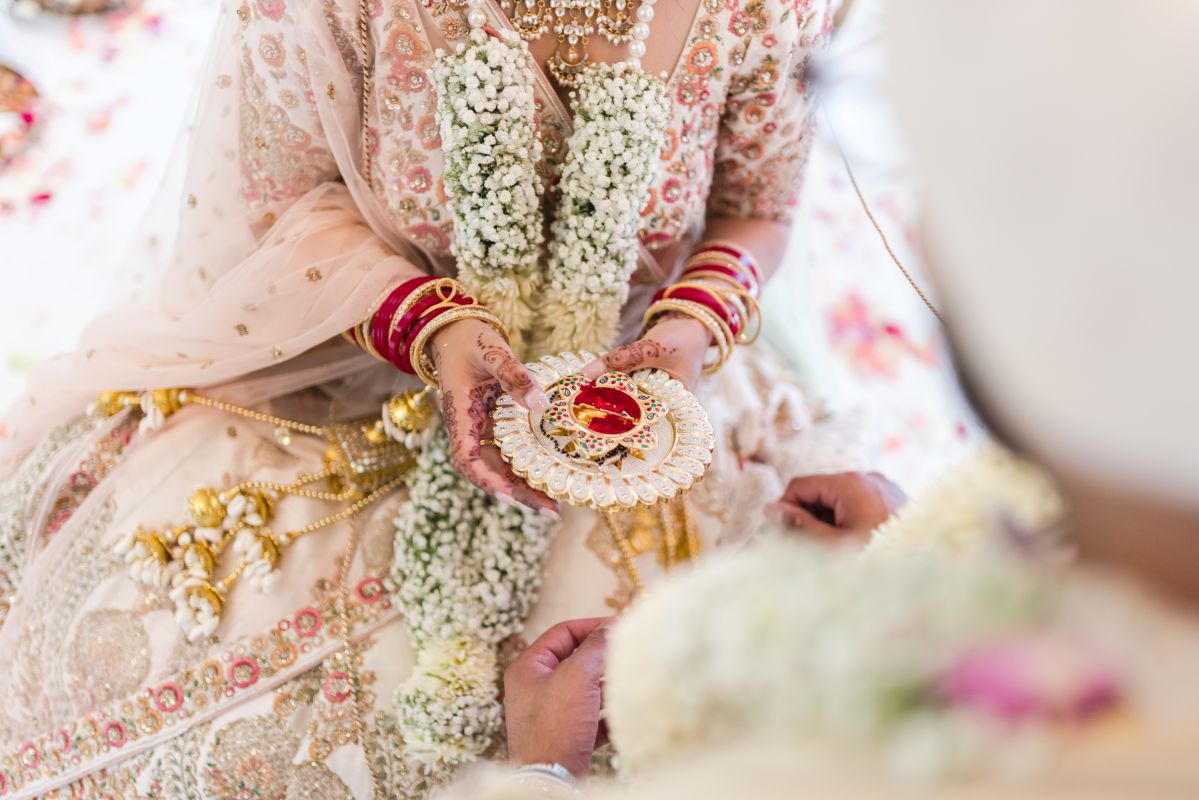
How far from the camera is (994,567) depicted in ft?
1.19

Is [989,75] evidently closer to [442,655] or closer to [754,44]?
[754,44]

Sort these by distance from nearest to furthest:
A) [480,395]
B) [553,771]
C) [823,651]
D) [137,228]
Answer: [823,651] → [553,771] → [480,395] → [137,228]

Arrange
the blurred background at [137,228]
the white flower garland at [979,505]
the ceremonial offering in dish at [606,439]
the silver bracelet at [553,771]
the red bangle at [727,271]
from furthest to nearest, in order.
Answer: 1. the blurred background at [137,228]
2. the red bangle at [727,271]
3. the ceremonial offering in dish at [606,439]
4. the silver bracelet at [553,771]
5. the white flower garland at [979,505]

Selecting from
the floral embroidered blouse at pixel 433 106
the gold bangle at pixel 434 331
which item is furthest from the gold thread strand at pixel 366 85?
→ the gold bangle at pixel 434 331

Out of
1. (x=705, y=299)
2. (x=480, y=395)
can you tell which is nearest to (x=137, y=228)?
(x=480, y=395)

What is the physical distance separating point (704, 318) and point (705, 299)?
3 centimetres

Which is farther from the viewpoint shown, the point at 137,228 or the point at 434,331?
the point at 137,228

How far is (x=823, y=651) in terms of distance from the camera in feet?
1.10

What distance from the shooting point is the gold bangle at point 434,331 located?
931 millimetres

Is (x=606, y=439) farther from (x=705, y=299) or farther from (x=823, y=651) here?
(x=823, y=651)

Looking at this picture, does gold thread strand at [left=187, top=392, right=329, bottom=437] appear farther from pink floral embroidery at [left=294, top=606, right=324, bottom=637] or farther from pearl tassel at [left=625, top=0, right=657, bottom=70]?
pearl tassel at [left=625, top=0, right=657, bottom=70]

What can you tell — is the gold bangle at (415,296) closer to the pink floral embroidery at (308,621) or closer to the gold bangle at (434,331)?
the gold bangle at (434,331)

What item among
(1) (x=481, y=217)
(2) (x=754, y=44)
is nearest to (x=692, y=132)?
(2) (x=754, y=44)

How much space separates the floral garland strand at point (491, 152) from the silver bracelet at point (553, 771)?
0.50m
